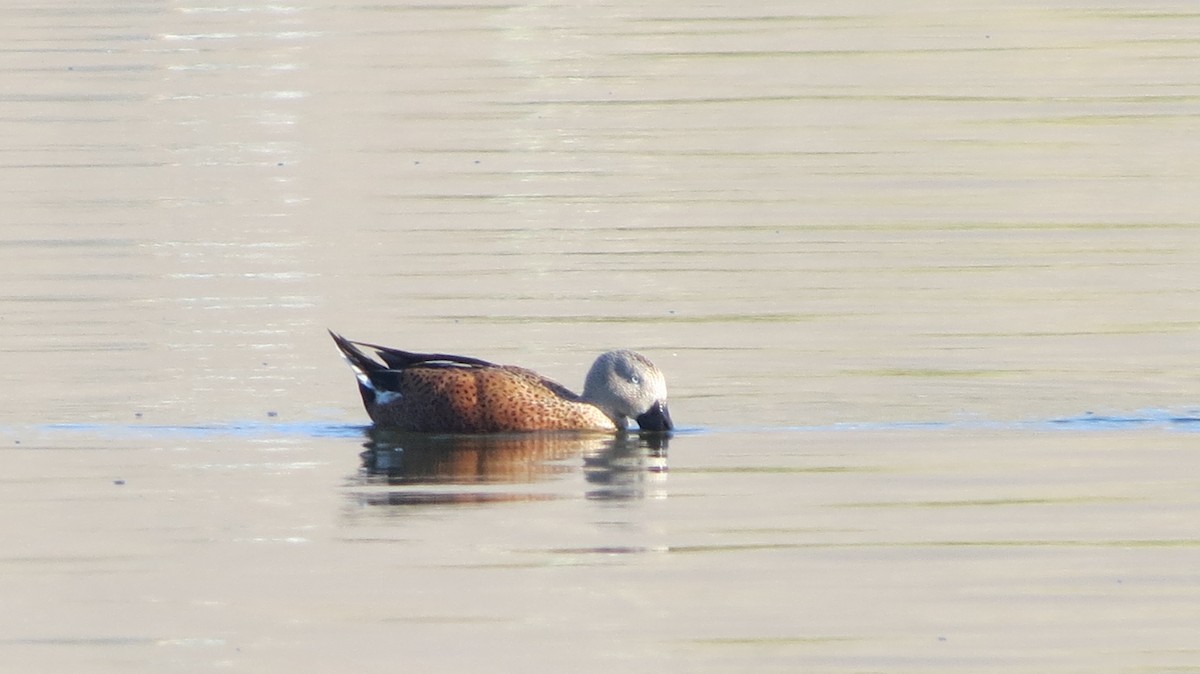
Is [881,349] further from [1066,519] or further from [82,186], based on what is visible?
[82,186]

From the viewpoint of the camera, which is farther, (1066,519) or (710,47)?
(710,47)

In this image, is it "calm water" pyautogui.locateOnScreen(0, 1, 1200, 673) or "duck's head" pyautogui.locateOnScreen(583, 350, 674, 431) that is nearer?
"calm water" pyautogui.locateOnScreen(0, 1, 1200, 673)

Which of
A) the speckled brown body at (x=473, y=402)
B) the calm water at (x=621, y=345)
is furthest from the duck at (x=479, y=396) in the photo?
the calm water at (x=621, y=345)

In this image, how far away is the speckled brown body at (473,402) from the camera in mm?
10977

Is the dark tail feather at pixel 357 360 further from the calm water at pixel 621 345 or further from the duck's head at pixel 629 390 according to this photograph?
the duck's head at pixel 629 390

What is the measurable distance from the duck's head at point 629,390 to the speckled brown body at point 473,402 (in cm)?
14

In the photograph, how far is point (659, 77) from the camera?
22281mm

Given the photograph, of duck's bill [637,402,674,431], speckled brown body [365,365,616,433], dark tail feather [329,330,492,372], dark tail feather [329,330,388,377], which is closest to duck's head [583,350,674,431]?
duck's bill [637,402,674,431]

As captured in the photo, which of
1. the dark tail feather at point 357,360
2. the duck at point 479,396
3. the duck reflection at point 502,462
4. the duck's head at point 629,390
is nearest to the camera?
the duck reflection at point 502,462

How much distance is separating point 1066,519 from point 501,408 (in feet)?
9.44

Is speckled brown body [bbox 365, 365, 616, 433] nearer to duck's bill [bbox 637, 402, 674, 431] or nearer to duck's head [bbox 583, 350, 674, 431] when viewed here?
duck's head [bbox 583, 350, 674, 431]

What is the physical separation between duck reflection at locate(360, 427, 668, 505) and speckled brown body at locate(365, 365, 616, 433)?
0.16 ft

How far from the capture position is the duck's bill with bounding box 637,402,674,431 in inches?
425

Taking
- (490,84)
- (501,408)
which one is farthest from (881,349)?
(490,84)
